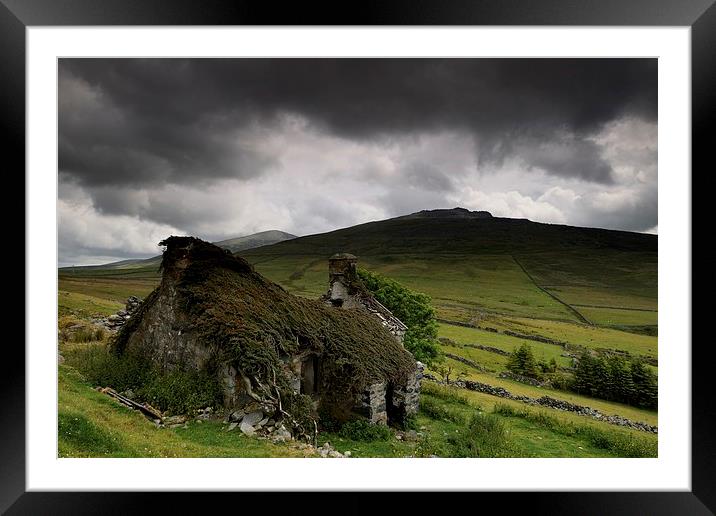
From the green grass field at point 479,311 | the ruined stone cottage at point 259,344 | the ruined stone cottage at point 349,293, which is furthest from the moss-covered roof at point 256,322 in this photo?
the ruined stone cottage at point 349,293

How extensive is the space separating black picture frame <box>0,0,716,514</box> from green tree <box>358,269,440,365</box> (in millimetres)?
9123

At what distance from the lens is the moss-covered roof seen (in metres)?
5.40

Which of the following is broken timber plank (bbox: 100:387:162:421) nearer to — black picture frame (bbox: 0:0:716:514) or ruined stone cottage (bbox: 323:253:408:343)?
black picture frame (bbox: 0:0:716:514)

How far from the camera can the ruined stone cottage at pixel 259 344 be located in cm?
537

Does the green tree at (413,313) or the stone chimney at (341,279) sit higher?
the stone chimney at (341,279)

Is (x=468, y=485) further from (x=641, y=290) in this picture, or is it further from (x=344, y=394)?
(x=641, y=290)

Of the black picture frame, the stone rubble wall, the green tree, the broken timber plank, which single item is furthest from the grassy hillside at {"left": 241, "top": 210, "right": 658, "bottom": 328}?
the black picture frame

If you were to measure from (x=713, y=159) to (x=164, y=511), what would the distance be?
5.10 meters

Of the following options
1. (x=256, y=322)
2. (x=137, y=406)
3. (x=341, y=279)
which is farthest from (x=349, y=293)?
(x=137, y=406)

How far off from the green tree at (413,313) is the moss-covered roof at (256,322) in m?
4.90
